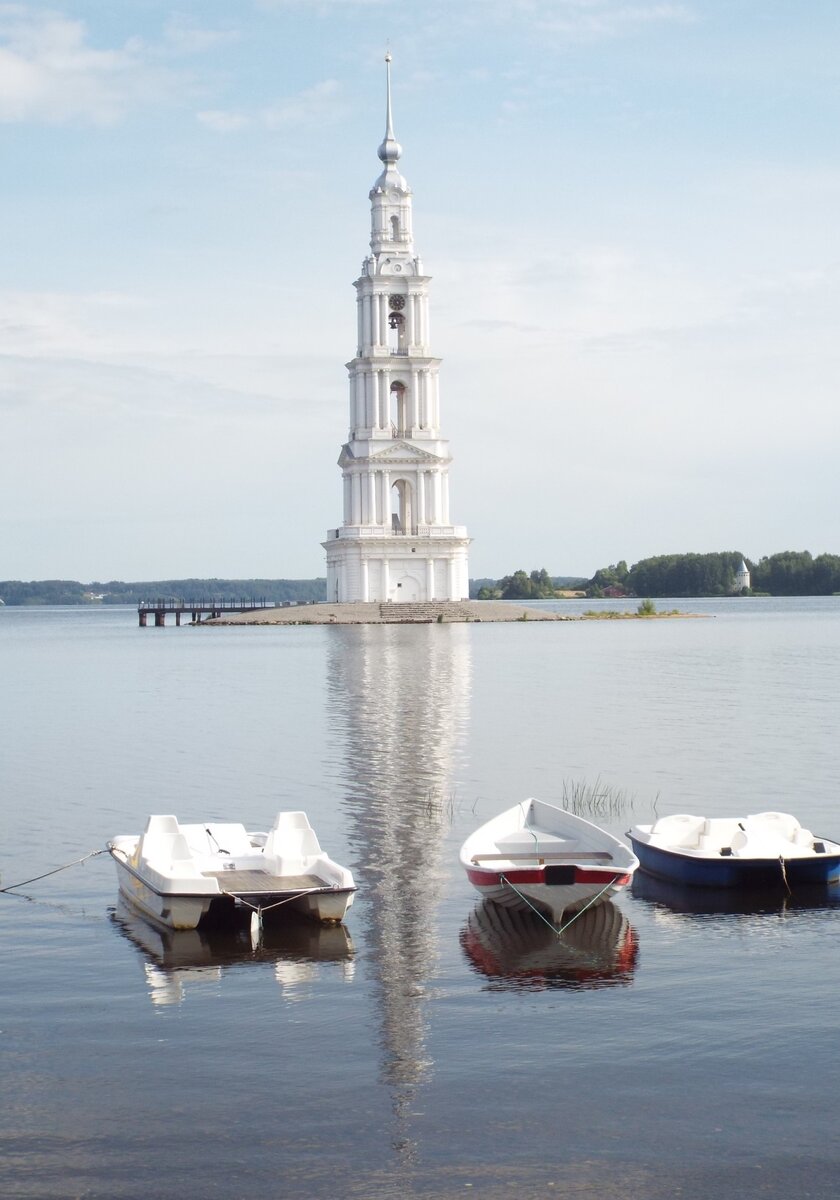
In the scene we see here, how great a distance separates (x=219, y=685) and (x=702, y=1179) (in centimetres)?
5266

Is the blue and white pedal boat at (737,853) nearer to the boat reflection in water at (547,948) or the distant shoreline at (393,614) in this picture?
the boat reflection in water at (547,948)

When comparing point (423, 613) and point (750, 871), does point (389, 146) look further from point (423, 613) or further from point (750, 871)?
point (750, 871)

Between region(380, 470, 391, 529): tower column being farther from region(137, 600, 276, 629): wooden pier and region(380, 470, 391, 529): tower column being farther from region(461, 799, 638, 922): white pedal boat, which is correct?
region(461, 799, 638, 922): white pedal boat

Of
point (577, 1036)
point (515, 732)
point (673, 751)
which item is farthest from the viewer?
point (515, 732)

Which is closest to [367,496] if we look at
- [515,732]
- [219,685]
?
[219,685]

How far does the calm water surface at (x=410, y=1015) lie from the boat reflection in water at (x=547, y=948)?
5 centimetres

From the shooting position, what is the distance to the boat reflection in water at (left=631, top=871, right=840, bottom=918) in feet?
65.5

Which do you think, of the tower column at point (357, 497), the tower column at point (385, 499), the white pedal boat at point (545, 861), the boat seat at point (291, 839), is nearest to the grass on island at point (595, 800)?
the white pedal boat at point (545, 861)

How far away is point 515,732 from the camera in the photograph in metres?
42.5

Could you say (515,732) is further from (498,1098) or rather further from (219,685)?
(498,1098)

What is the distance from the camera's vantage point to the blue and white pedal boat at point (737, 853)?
2086cm

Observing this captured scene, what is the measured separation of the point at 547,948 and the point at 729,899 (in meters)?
3.78

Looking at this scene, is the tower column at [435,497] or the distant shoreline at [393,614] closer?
the distant shoreline at [393,614]

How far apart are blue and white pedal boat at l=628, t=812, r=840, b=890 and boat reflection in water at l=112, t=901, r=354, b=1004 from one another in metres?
5.27
